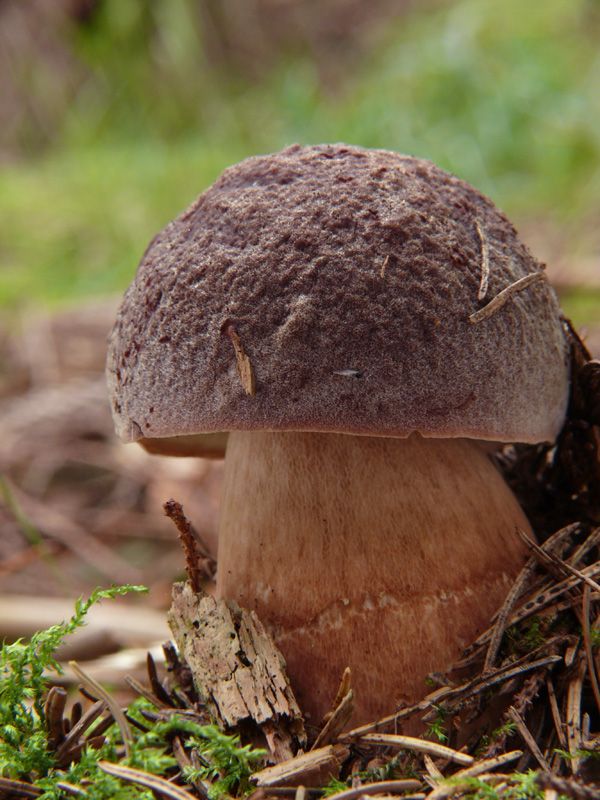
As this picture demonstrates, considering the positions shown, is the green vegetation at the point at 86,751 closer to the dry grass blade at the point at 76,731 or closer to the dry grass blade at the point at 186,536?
the dry grass blade at the point at 76,731

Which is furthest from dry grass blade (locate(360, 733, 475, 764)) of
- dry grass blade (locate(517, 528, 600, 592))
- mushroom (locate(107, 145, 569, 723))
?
dry grass blade (locate(517, 528, 600, 592))

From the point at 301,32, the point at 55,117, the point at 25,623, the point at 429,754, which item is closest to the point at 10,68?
the point at 55,117

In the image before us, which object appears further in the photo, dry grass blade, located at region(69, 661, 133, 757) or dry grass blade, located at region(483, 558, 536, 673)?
dry grass blade, located at region(483, 558, 536, 673)

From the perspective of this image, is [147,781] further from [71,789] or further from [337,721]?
[337,721]

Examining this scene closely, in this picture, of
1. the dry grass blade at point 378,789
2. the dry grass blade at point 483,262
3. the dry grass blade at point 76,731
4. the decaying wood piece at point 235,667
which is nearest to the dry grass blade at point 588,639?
the dry grass blade at point 378,789

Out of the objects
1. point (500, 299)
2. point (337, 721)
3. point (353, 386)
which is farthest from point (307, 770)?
point (500, 299)

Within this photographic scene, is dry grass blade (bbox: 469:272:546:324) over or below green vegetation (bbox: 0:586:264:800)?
over

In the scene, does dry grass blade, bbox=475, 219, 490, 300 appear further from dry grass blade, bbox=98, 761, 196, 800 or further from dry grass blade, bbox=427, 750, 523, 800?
dry grass blade, bbox=98, 761, 196, 800

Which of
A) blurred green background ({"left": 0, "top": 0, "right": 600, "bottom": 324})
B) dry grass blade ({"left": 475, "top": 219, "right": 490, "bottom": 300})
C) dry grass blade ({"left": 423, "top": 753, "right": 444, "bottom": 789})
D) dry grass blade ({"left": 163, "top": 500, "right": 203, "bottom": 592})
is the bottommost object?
dry grass blade ({"left": 423, "top": 753, "right": 444, "bottom": 789})
